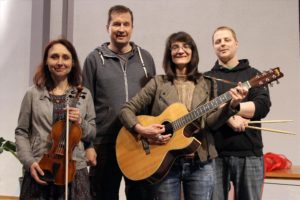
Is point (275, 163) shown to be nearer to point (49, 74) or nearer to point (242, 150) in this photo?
point (242, 150)

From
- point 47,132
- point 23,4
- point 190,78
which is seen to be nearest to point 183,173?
point 190,78

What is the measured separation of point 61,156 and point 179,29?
8.64 ft

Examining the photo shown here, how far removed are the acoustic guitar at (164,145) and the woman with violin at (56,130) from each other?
0.27 meters

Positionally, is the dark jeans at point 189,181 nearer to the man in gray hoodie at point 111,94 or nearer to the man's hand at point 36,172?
the man in gray hoodie at point 111,94

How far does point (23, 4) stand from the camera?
449 centimetres

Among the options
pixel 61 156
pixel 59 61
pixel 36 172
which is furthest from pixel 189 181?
pixel 59 61

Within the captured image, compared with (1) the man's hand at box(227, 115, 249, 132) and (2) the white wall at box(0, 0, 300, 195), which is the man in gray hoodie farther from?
(2) the white wall at box(0, 0, 300, 195)

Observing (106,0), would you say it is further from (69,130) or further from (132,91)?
(69,130)

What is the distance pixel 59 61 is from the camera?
2096 millimetres

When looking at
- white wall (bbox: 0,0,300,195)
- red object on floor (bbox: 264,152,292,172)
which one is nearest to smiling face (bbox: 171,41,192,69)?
red object on floor (bbox: 264,152,292,172)

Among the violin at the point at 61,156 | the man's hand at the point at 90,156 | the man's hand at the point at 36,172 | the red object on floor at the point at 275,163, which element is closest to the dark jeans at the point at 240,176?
the man's hand at the point at 90,156

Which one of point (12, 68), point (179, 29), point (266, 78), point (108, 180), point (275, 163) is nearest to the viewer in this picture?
point (266, 78)

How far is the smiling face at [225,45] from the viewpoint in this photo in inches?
93.7

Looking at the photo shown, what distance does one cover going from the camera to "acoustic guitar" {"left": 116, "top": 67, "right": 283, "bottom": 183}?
2051 mm
